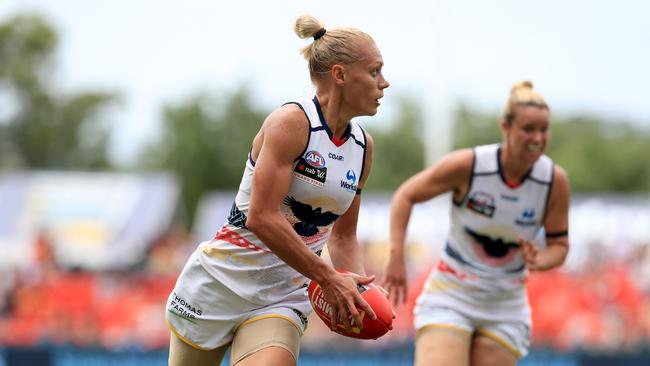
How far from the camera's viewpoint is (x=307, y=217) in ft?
15.0

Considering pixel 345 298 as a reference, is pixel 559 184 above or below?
above

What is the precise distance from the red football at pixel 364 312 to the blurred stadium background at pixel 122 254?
5.92 meters

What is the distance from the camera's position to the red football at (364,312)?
4.43 metres

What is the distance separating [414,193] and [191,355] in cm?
183

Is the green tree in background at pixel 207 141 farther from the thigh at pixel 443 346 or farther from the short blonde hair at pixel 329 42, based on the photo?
the short blonde hair at pixel 329 42

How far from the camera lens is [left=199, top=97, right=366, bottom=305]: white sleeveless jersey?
4.42m

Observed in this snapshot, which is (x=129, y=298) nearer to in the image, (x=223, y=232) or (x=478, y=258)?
(x=478, y=258)

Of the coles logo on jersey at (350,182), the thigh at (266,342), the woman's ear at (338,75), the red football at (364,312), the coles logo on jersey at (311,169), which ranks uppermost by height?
the woman's ear at (338,75)

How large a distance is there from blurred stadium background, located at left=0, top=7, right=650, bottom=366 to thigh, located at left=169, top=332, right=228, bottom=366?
18.9ft

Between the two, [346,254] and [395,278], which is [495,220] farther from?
[346,254]

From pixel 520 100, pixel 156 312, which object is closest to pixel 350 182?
pixel 520 100

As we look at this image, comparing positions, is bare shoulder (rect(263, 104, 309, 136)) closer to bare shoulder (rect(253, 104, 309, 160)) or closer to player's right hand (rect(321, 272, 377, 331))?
bare shoulder (rect(253, 104, 309, 160))

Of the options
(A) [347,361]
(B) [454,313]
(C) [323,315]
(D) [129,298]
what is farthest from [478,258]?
(D) [129,298]

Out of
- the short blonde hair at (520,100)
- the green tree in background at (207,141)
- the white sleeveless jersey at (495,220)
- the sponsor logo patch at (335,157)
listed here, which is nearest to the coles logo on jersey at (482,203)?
the white sleeveless jersey at (495,220)
